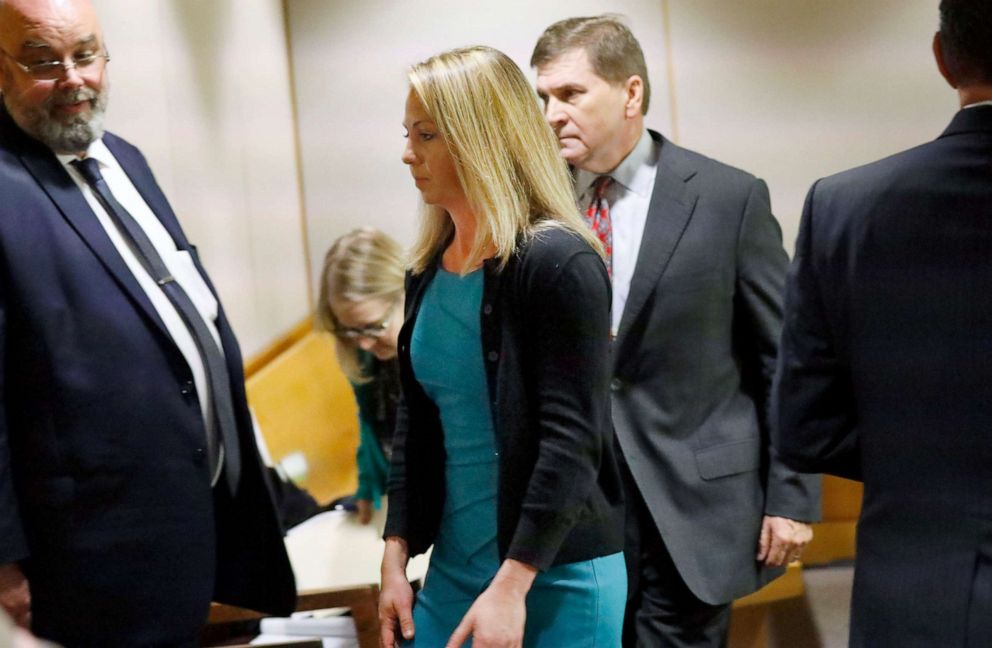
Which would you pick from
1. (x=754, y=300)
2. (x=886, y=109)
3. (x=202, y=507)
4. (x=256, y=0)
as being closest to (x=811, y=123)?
(x=886, y=109)

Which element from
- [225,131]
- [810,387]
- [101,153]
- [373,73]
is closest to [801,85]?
[373,73]

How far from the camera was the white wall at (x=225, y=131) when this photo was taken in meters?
3.18

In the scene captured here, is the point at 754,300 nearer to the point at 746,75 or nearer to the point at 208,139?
the point at 208,139

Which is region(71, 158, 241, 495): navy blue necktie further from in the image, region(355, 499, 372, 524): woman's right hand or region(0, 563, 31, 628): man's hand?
region(355, 499, 372, 524): woman's right hand

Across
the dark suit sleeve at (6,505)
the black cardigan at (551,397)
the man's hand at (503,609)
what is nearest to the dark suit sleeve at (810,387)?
the black cardigan at (551,397)

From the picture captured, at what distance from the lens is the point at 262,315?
4301mm

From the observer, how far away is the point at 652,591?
2299 mm

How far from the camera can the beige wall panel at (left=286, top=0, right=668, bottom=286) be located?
4.89 metres

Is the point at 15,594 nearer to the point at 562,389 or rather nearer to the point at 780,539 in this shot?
the point at 562,389

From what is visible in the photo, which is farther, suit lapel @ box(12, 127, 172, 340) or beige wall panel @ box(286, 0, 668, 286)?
beige wall panel @ box(286, 0, 668, 286)

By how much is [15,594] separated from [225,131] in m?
2.46

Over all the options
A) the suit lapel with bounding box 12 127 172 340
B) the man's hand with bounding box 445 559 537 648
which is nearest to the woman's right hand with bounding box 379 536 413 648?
the man's hand with bounding box 445 559 537 648

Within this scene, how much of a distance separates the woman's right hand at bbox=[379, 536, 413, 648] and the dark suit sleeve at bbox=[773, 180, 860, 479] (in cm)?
59

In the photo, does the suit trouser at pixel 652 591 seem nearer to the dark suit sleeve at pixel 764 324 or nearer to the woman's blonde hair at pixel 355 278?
the dark suit sleeve at pixel 764 324
